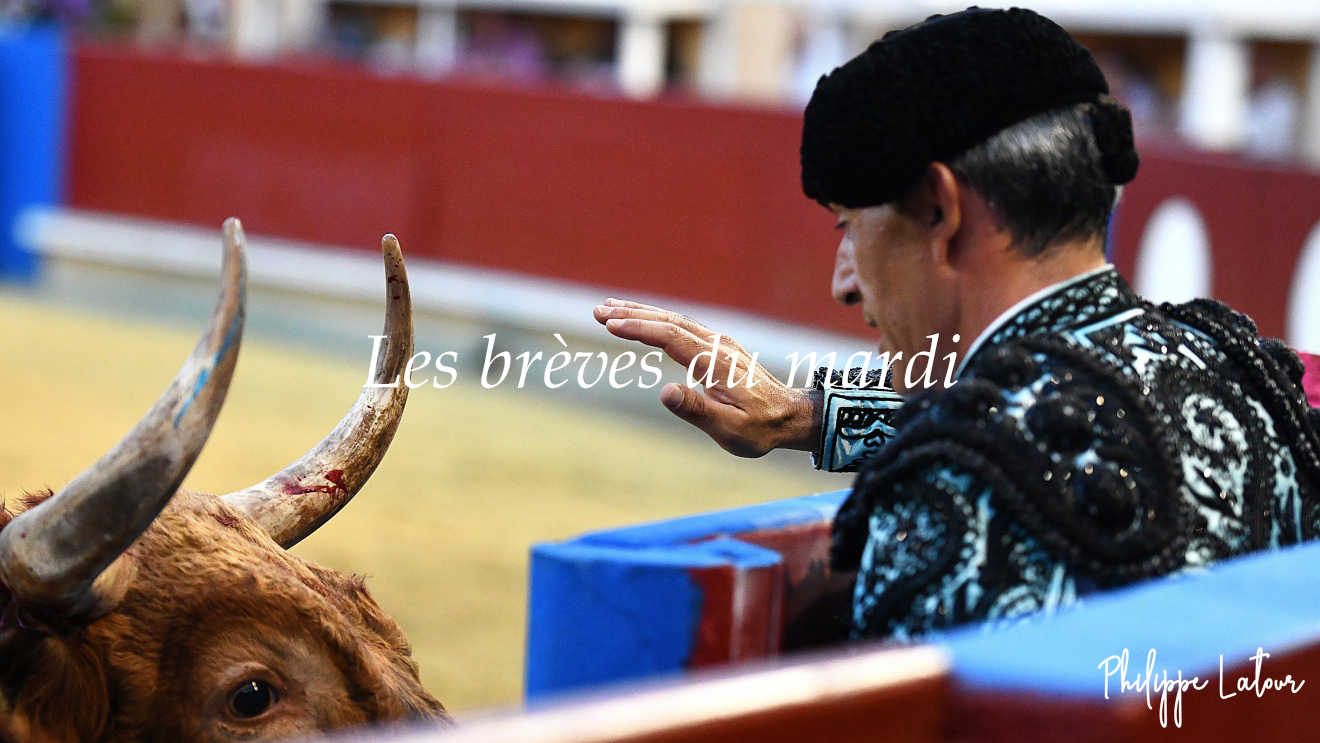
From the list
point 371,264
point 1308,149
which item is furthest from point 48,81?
point 1308,149

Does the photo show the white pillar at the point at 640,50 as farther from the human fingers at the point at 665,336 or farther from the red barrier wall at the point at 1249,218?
the human fingers at the point at 665,336

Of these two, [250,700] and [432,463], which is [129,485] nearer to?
[250,700]

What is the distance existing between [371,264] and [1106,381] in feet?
26.6

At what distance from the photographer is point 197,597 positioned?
1796 millimetres

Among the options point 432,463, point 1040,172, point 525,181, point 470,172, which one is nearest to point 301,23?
point 470,172

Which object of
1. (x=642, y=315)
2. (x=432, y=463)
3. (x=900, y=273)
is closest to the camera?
(x=900, y=273)

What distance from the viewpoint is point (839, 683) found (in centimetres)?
106

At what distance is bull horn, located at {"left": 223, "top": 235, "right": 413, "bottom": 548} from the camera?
2.07 metres

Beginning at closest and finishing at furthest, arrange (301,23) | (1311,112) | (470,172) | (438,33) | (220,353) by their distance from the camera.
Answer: (220,353) → (470,172) → (1311,112) → (438,33) → (301,23)

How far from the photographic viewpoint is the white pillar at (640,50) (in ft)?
50.8

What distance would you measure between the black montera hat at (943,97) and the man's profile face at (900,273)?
38 mm

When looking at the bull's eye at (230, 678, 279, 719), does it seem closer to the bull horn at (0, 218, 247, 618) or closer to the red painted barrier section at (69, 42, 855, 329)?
the bull horn at (0, 218, 247, 618)

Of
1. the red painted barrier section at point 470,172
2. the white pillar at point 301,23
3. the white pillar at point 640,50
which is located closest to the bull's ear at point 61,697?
the red painted barrier section at point 470,172

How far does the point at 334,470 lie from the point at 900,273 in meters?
0.86
